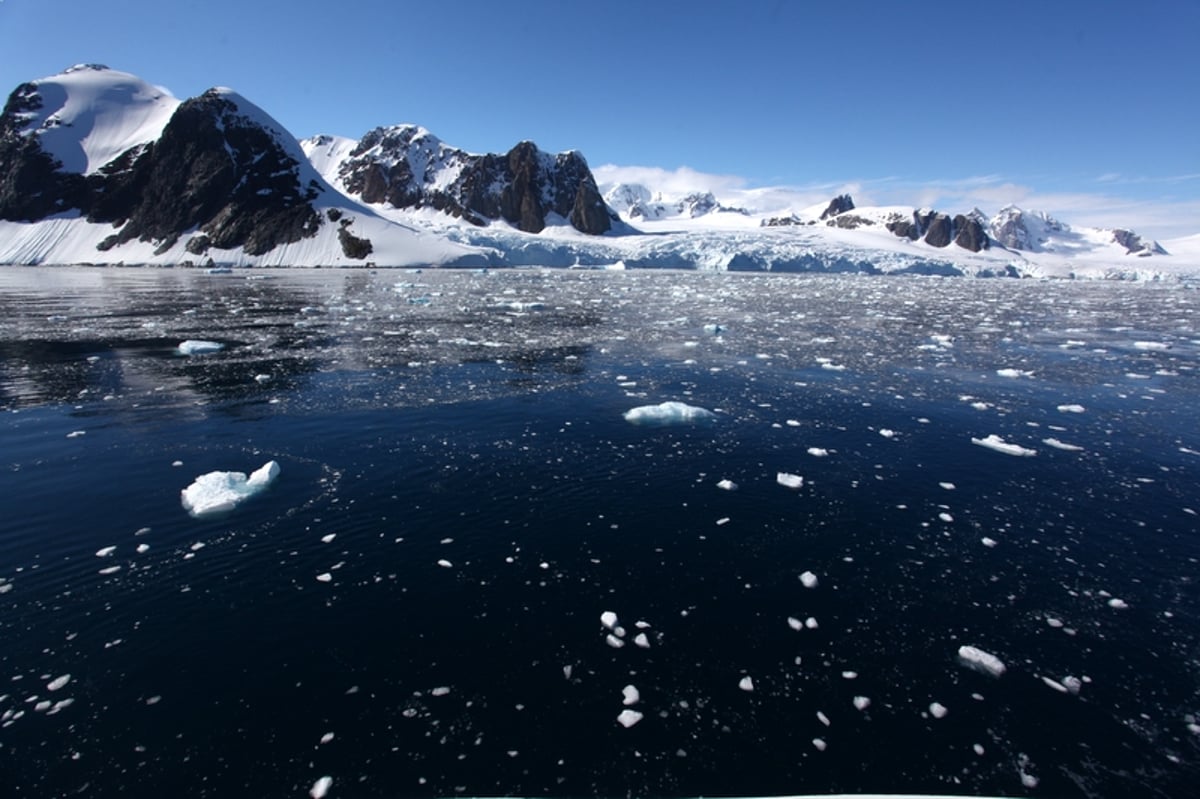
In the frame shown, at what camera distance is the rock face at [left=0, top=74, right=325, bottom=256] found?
3487 inches

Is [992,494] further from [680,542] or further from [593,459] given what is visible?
[593,459]

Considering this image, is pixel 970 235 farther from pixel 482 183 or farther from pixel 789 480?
pixel 789 480

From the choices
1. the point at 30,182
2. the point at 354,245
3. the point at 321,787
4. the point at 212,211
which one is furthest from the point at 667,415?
the point at 30,182

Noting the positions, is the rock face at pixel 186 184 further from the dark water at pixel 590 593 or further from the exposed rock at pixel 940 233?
the exposed rock at pixel 940 233

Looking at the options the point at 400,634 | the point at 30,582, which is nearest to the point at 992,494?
the point at 400,634

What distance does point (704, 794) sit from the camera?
3307mm

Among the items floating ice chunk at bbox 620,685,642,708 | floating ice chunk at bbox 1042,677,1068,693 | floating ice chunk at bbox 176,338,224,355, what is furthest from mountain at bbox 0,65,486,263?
floating ice chunk at bbox 1042,677,1068,693

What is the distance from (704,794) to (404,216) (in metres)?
143

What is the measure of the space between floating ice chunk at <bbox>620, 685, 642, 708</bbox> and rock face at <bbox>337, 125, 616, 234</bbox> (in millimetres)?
133116

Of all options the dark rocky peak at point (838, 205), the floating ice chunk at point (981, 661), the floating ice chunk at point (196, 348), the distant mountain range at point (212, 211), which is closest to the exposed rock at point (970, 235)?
the distant mountain range at point (212, 211)

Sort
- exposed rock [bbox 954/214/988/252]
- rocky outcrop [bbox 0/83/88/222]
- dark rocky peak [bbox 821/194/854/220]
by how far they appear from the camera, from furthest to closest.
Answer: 1. dark rocky peak [bbox 821/194/854/220]
2. exposed rock [bbox 954/214/988/252]
3. rocky outcrop [bbox 0/83/88/222]

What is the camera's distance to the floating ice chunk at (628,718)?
376 cm

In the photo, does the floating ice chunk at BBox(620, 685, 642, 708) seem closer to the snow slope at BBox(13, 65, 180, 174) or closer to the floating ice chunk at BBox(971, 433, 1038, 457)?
the floating ice chunk at BBox(971, 433, 1038, 457)

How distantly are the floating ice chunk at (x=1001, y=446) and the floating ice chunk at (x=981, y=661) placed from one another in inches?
215
